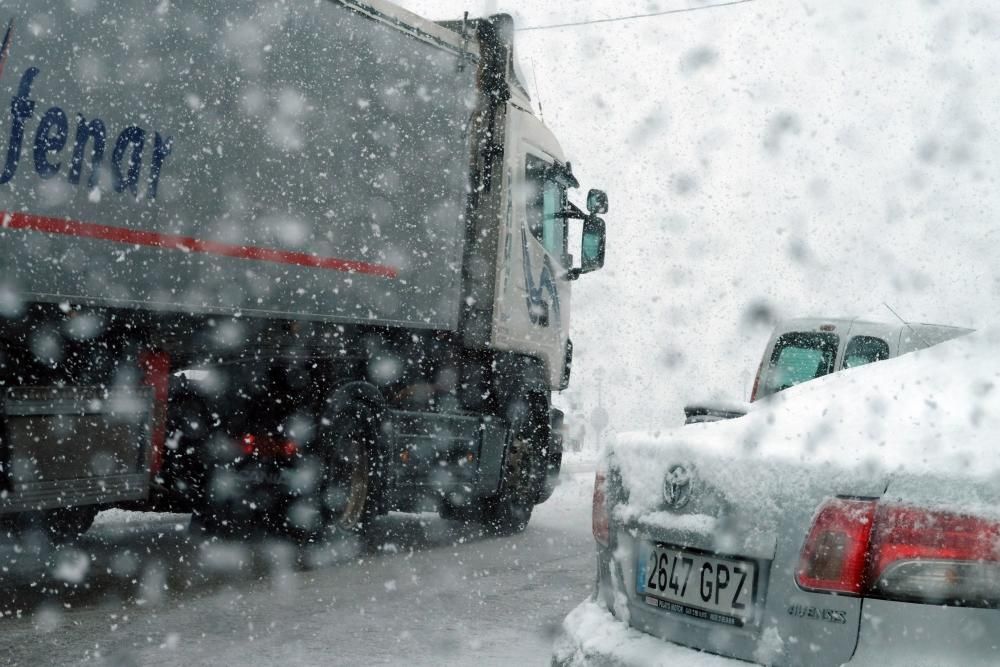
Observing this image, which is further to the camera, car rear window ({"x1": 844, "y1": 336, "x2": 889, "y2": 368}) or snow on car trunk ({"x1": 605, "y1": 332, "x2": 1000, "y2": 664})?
car rear window ({"x1": 844, "y1": 336, "x2": 889, "y2": 368})

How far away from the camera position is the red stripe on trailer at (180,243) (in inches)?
218

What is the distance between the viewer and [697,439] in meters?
3.21

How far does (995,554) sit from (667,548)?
38.3 inches

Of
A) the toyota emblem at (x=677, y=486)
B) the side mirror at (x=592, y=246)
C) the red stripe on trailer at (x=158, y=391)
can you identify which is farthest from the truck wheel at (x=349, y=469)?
the toyota emblem at (x=677, y=486)

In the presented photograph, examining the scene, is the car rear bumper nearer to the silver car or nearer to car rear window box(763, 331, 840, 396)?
the silver car

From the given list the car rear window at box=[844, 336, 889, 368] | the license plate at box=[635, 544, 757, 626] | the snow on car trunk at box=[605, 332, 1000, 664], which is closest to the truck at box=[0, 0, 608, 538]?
the car rear window at box=[844, 336, 889, 368]

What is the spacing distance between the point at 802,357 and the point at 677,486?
26.1ft

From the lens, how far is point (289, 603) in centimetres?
621

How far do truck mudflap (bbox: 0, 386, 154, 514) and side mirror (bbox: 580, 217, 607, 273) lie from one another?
185 inches

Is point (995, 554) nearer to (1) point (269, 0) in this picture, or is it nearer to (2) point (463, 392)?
(1) point (269, 0)

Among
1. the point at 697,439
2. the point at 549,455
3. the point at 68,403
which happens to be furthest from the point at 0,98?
the point at 549,455

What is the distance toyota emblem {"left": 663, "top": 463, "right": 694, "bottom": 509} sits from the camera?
311 centimetres

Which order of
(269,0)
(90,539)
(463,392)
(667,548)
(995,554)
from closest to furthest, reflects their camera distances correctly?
1. (995,554)
2. (667,548)
3. (269,0)
4. (90,539)
5. (463,392)

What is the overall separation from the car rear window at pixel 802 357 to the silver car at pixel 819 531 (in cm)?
719
